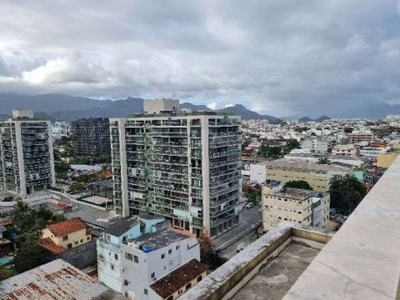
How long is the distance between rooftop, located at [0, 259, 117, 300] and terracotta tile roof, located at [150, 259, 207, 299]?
3043 millimetres

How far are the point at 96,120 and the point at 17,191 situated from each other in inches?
1507

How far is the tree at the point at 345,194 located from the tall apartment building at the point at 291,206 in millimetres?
5677

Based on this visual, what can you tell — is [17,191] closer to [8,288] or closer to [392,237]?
[8,288]

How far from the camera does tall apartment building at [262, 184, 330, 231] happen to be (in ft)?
79.8

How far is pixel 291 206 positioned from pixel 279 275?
2245 cm

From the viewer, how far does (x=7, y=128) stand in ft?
133

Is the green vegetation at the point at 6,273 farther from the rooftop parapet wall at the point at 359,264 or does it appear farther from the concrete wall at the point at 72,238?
the rooftop parapet wall at the point at 359,264

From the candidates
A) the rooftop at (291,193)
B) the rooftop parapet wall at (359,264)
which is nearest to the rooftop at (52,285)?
the rooftop at (291,193)

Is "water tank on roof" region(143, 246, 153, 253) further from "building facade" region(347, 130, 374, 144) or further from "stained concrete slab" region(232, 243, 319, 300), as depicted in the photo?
"building facade" region(347, 130, 374, 144)

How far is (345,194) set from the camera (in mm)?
32000

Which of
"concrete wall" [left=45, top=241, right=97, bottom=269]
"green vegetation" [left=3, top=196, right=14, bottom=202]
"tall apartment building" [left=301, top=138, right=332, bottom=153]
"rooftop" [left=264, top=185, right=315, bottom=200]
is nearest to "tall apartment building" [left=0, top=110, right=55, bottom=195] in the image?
"green vegetation" [left=3, top=196, right=14, bottom=202]

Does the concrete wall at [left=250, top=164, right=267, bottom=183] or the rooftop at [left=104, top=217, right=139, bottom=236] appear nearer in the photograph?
the rooftop at [left=104, top=217, right=139, bottom=236]

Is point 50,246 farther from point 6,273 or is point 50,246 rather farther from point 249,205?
point 249,205

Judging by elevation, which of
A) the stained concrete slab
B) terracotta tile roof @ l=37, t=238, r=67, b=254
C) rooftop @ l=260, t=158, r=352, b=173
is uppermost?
the stained concrete slab
